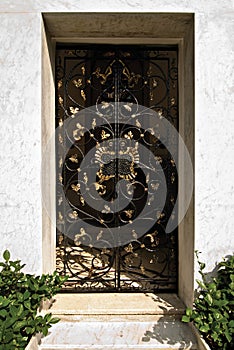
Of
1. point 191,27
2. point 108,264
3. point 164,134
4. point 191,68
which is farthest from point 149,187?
point 191,27

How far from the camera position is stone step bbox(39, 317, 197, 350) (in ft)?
12.6

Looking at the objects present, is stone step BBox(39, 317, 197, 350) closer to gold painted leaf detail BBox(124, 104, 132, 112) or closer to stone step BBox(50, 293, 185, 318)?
stone step BBox(50, 293, 185, 318)

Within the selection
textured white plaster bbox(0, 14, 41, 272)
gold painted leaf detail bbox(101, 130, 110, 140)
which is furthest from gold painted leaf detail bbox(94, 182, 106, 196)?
textured white plaster bbox(0, 14, 41, 272)

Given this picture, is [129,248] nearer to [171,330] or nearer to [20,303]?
[171,330]

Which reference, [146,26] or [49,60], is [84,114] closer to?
[49,60]

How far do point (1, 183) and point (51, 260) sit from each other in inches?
39.1

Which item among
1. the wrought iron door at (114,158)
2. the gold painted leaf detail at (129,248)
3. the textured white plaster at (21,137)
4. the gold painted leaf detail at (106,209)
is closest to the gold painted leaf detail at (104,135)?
the wrought iron door at (114,158)

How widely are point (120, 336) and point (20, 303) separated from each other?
979mm

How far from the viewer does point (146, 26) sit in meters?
4.14

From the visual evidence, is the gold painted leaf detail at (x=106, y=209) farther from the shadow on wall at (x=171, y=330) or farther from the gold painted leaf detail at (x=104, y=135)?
the shadow on wall at (x=171, y=330)

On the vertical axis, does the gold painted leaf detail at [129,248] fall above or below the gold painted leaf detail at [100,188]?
below

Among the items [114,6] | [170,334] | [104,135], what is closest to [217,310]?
[170,334]

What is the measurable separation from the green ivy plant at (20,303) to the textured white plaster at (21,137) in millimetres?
182

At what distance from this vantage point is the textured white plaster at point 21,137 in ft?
12.6
